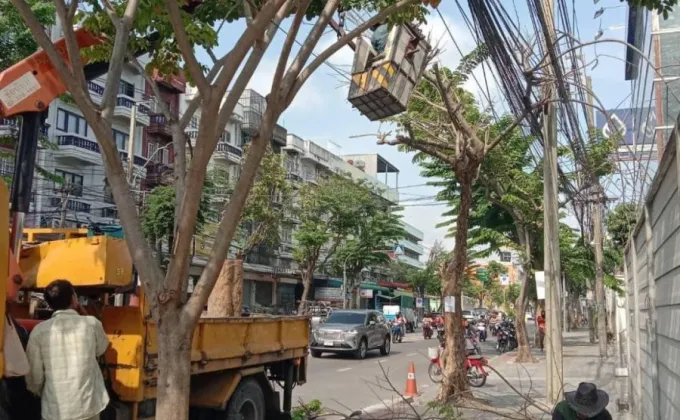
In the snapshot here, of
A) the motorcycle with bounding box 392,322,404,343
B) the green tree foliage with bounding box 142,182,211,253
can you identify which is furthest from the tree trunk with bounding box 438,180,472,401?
the motorcycle with bounding box 392,322,404,343

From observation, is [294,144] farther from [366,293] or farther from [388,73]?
[388,73]

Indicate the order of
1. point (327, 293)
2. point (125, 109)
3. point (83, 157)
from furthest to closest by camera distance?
point (327, 293) < point (125, 109) < point (83, 157)

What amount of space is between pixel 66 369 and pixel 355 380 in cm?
1227

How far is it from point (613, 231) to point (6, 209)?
29.0 meters

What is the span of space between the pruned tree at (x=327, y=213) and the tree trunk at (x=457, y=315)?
2607cm

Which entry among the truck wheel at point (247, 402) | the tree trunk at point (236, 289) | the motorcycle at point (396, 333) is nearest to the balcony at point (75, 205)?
the motorcycle at point (396, 333)

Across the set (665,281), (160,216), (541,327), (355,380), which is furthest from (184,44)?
(541,327)

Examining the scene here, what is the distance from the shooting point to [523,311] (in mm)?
21156

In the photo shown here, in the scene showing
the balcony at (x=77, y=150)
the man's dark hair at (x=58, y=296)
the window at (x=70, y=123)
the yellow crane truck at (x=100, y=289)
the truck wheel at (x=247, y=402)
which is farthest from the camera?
the window at (x=70, y=123)

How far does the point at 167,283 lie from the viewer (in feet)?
13.3

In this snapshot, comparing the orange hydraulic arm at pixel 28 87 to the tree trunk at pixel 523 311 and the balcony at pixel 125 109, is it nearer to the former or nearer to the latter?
the tree trunk at pixel 523 311

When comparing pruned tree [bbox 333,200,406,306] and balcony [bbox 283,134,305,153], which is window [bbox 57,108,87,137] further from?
balcony [bbox 283,134,305,153]

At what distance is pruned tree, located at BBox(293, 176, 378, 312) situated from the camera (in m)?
38.8

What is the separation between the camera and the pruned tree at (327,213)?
38781 millimetres
